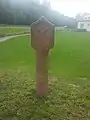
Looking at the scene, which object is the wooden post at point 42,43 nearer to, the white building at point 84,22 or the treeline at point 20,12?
the treeline at point 20,12

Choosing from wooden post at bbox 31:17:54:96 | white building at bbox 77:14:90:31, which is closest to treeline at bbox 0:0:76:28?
white building at bbox 77:14:90:31

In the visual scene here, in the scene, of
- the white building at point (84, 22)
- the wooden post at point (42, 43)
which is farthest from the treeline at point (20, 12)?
the wooden post at point (42, 43)

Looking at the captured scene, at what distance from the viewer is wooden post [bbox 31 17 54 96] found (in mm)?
3471

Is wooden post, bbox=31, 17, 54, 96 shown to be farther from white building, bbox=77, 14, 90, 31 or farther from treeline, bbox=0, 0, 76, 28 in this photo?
white building, bbox=77, 14, 90, 31

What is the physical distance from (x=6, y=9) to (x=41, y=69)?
31.7 m

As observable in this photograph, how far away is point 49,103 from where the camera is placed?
3.37 m

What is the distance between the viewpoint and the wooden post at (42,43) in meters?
3.47

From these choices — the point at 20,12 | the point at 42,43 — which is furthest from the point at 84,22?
the point at 42,43

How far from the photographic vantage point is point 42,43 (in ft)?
11.4

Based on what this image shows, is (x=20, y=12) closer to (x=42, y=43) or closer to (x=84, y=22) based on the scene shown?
(x=84, y=22)

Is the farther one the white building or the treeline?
the white building

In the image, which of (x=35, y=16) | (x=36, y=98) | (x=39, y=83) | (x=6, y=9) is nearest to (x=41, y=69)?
(x=39, y=83)

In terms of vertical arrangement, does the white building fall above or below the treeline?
below

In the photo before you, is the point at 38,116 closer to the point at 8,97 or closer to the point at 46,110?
the point at 46,110
